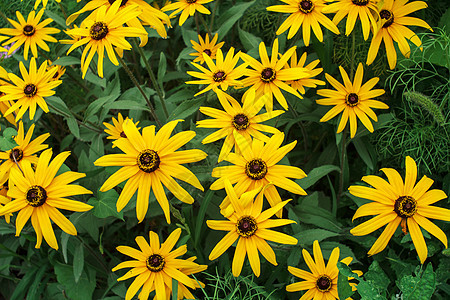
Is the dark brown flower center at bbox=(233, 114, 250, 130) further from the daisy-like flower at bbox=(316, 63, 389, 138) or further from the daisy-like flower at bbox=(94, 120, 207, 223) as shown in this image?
the daisy-like flower at bbox=(316, 63, 389, 138)

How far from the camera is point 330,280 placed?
4.97 ft

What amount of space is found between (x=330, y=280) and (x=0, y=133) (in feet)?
6.26

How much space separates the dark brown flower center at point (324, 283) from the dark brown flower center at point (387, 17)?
42.7 inches

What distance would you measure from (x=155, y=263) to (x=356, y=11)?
1.28 metres

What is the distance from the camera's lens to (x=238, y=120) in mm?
1602

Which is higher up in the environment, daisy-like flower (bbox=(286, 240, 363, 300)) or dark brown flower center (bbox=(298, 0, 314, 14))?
dark brown flower center (bbox=(298, 0, 314, 14))

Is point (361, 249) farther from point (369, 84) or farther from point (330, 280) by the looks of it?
point (369, 84)

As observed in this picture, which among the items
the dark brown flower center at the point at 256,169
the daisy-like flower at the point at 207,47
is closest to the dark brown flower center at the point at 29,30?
the daisy-like flower at the point at 207,47

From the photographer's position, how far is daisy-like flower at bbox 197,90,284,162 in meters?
1.58

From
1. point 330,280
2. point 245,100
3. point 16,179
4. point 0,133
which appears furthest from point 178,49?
point 330,280

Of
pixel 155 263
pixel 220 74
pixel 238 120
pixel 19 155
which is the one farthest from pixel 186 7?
pixel 155 263

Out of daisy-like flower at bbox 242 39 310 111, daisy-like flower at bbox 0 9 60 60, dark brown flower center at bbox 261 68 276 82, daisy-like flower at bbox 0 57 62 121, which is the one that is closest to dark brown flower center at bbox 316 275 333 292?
daisy-like flower at bbox 242 39 310 111

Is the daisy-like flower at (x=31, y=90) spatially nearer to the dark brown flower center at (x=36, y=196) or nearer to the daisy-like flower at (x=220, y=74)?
the dark brown flower center at (x=36, y=196)

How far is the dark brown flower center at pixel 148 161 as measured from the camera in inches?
55.6
